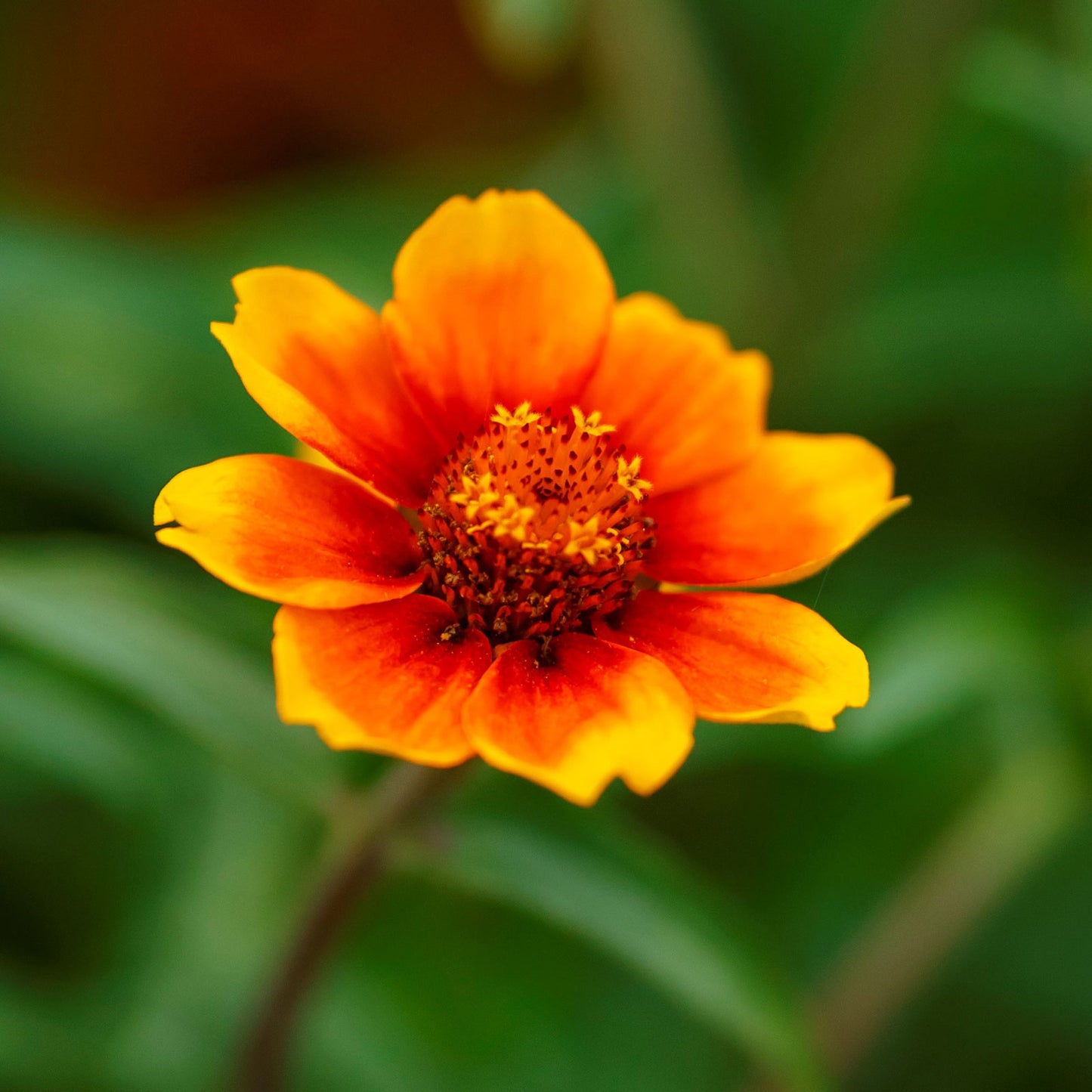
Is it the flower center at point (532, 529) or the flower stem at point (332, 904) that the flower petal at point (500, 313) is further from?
the flower stem at point (332, 904)

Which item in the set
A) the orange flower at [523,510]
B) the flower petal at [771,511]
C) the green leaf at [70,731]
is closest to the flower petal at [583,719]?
the orange flower at [523,510]

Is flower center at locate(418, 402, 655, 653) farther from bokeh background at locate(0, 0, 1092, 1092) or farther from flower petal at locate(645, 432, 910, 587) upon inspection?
bokeh background at locate(0, 0, 1092, 1092)

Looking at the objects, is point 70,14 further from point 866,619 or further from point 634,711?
point 634,711

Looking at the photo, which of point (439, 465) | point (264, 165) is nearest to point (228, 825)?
point (439, 465)

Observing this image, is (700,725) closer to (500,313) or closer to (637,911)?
(637,911)

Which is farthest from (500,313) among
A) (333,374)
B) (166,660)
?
(166,660)
